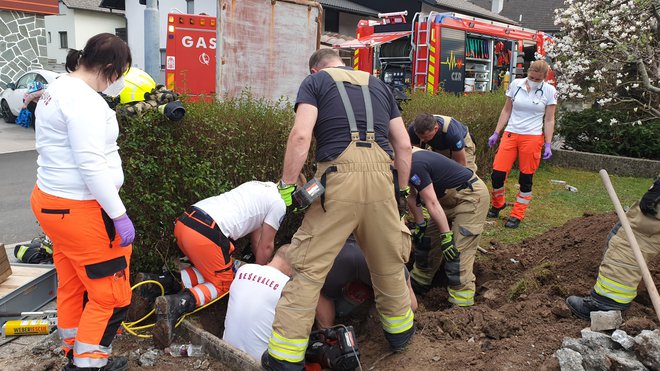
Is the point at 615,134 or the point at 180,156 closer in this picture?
the point at 180,156

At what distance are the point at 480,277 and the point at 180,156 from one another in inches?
109

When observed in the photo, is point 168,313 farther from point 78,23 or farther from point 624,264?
point 78,23

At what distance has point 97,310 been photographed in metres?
2.75

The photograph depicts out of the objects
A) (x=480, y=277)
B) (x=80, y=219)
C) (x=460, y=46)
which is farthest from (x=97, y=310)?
(x=460, y=46)

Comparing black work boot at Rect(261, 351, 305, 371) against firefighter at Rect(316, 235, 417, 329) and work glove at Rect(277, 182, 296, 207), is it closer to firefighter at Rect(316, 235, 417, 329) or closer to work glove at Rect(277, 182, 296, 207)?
firefighter at Rect(316, 235, 417, 329)

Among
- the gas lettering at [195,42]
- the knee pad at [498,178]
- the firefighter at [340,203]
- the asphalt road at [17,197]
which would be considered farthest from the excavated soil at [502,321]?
the gas lettering at [195,42]

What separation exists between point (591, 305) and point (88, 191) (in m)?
3.00

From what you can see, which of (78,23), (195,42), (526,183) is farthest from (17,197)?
(78,23)

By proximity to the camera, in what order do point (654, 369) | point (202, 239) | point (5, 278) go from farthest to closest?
1. point (5, 278)
2. point (202, 239)
3. point (654, 369)

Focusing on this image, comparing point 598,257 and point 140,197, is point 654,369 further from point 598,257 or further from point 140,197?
point 140,197

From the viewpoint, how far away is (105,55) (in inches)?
104

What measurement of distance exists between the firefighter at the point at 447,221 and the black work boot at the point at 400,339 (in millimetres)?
1031

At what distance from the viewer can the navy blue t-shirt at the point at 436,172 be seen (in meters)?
4.03

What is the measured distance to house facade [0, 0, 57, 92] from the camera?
17156 mm
